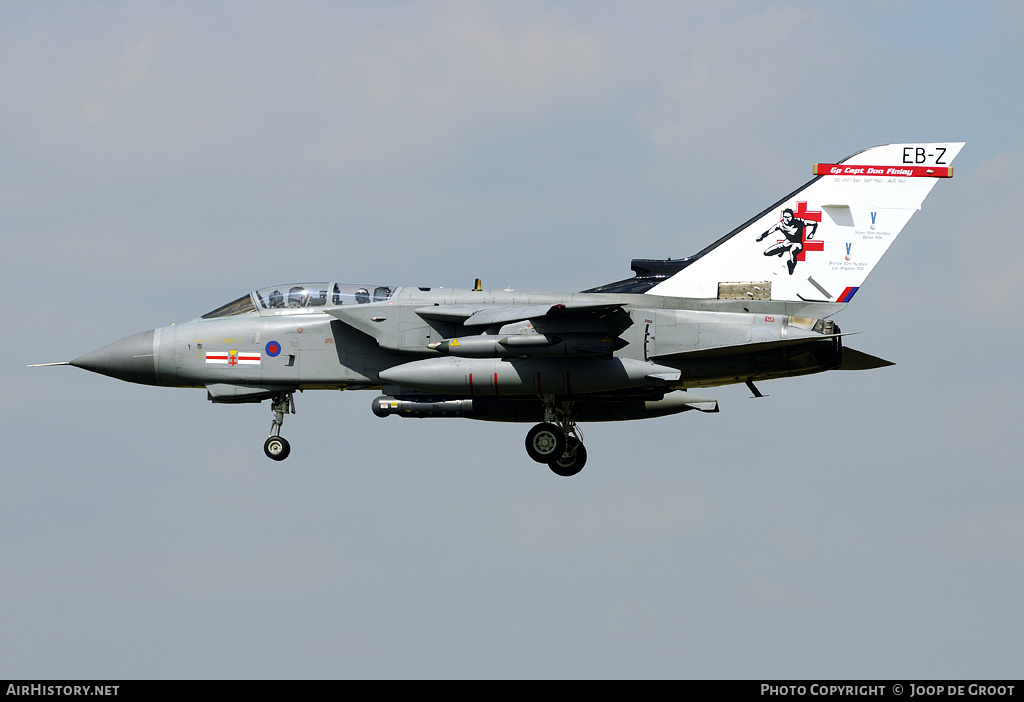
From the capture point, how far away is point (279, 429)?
25.2m

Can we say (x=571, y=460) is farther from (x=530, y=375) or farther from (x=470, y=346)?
(x=470, y=346)

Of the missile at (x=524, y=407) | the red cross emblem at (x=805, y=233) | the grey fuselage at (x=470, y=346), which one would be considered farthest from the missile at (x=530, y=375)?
the red cross emblem at (x=805, y=233)

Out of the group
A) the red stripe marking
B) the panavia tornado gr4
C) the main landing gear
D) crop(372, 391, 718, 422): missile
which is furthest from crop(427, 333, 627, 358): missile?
the red stripe marking

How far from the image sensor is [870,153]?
2438cm

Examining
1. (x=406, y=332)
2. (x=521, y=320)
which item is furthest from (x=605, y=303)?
(x=406, y=332)

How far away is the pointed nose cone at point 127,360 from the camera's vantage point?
25.2 m

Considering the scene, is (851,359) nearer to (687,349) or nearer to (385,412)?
(687,349)

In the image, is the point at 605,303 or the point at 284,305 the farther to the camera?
the point at 284,305

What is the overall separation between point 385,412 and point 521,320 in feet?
13.4

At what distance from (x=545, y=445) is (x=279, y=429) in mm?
4630

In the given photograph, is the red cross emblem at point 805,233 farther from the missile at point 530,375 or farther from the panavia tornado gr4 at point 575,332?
the missile at point 530,375
